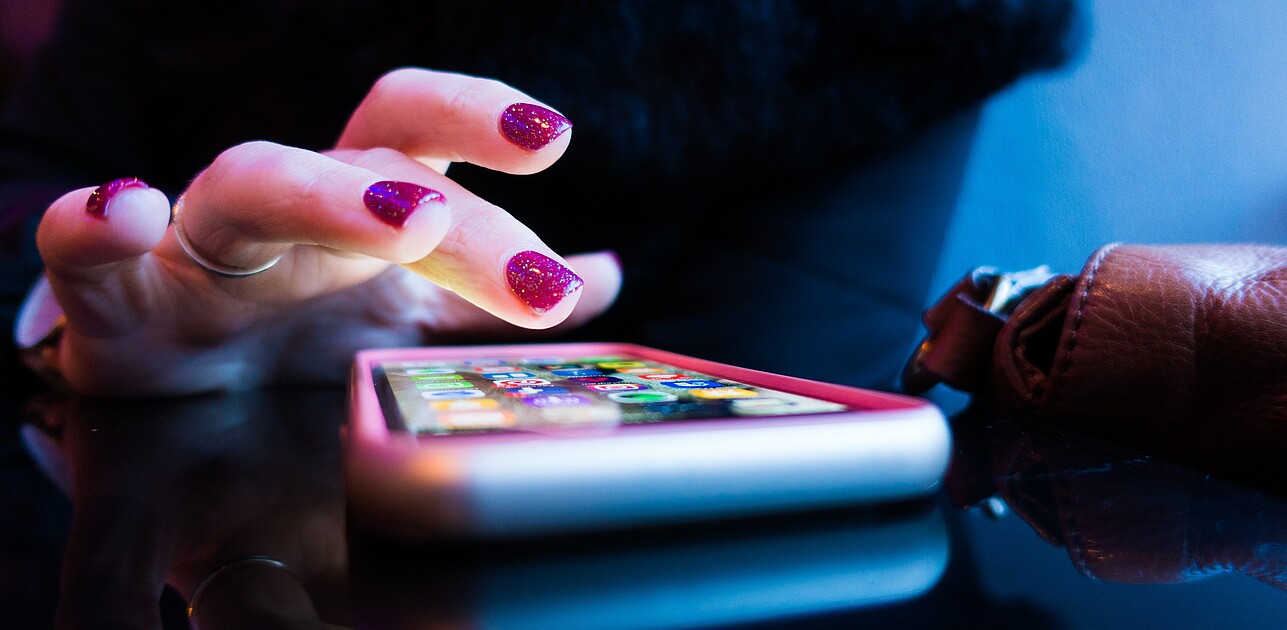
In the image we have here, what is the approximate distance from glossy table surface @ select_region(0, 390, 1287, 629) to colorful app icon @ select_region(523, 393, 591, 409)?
0.21 feet

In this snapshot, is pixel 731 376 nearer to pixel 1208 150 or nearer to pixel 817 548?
pixel 817 548

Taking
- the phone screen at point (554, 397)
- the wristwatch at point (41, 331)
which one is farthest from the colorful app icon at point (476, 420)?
the wristwatch at point (41, 331)

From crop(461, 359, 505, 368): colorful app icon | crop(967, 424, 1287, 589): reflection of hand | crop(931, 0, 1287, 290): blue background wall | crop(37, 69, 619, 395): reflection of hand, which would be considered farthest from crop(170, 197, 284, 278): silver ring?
crop(931, 0, 1287, 290): blue background wall

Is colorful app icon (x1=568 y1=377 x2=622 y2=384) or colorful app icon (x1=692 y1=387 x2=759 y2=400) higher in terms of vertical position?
colorful app icon (x1=692 y1=387 x2=759 y2=400)

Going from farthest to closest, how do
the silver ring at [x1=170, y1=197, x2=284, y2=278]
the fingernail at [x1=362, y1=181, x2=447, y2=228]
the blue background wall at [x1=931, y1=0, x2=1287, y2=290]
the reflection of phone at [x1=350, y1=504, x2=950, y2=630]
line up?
1. the blue background wall at [x1=931, y1=0, x2=1287, y2=290]
2. the silver ring at [x1=170, y1=197, x2=284, y2=278]
3. the fingernail at [x1=362, y1=181, x2=447, y2=228]
4. the reflection of phone at [x1=350, y1=504, x2=950, y2=630]

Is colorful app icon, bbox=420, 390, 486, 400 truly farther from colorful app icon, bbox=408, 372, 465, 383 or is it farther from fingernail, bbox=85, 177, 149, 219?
fingernail, bbox=85, 177, 149, 219

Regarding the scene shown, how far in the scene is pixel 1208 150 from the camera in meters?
0.50

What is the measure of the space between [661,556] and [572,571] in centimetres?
2

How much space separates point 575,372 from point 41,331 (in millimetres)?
393

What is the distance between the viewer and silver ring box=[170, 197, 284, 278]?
375mm

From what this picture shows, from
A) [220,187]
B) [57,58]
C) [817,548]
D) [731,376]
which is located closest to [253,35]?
[57,58]

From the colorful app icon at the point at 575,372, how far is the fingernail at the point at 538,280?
0.07 m

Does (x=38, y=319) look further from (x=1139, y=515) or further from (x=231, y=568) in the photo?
(x=1139, y=515)

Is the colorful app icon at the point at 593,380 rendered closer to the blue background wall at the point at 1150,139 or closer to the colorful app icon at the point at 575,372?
the colorful app icon at the point at 575,372
